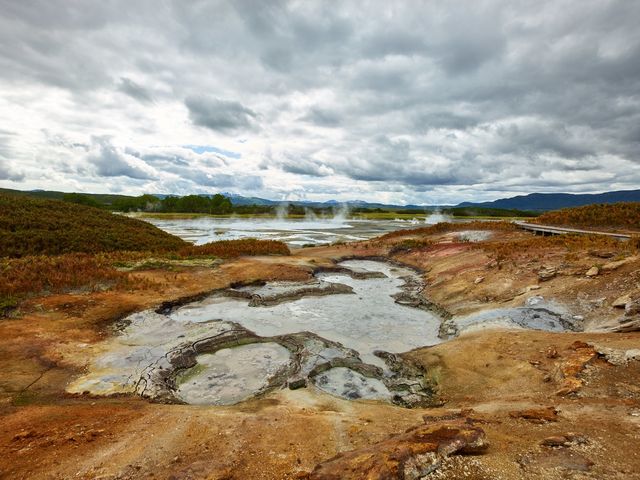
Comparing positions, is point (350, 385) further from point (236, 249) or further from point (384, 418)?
point (236, 249)

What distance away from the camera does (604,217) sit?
4262 cm

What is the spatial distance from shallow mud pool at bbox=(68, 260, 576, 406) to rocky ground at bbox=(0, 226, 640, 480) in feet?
3.30

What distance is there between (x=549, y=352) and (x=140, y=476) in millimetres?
12279

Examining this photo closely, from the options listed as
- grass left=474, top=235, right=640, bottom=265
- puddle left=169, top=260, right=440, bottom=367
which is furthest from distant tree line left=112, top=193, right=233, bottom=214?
grass left=474, top=235, right=640, bottom=265

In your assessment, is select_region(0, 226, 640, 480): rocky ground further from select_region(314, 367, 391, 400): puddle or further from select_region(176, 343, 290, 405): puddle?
select_region(176, 343, 290, 405): puddle

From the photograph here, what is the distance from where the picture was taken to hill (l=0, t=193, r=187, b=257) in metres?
31.7

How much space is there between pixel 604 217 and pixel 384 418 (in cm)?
4803

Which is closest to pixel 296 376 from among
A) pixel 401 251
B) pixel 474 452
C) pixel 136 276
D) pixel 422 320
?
pixel 474 452

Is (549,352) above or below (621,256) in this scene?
below

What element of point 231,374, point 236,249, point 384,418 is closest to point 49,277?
point 231,374

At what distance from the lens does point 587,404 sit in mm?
8398

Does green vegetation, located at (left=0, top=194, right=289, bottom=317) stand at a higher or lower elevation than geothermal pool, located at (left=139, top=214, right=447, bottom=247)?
higher

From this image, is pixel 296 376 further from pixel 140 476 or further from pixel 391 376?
pixel 140 476

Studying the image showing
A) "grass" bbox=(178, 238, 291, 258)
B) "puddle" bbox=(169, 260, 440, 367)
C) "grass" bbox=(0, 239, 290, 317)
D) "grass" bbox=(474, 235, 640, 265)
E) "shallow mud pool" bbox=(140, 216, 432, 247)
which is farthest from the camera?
"shallow mud pool" bbox=(140, 216, 432, 247)
